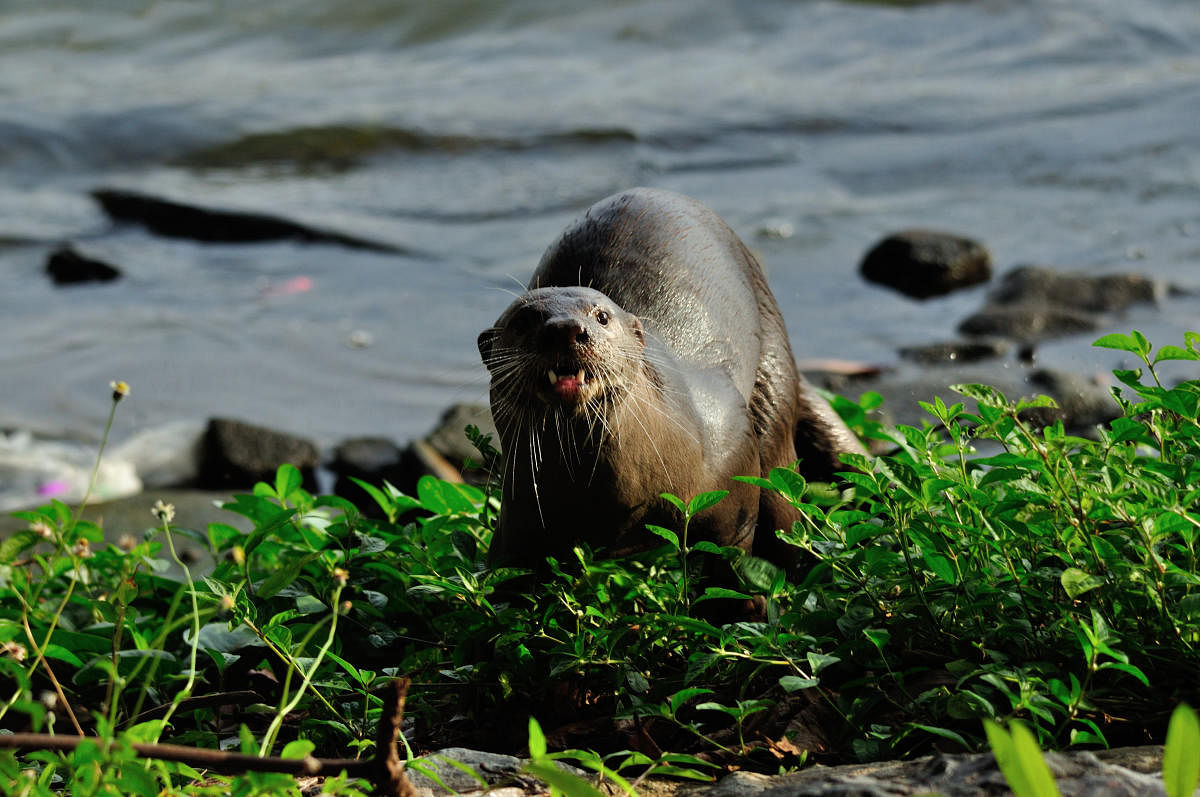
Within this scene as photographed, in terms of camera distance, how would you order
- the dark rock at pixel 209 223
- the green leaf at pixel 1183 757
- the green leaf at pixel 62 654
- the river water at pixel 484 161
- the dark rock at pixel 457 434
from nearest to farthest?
the green leaf at pixel 1183 757
the green leaf at pixel 62 654
the dark rock at pixel 457 434
the river water at pixel 484 161
the dark rock at pixel 209 223

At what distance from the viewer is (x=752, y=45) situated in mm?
14773

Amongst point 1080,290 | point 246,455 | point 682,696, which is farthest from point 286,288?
point 682,696

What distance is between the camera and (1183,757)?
5.15 feet

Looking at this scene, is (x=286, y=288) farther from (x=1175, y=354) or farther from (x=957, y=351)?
(x=1175, y=354)

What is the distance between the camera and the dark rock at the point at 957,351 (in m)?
7.05

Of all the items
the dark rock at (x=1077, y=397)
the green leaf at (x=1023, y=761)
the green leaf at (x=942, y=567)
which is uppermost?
the green leaf at (x=1023, y=761)

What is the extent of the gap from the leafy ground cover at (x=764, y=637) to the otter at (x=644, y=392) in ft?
0.35

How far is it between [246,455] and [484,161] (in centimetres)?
634

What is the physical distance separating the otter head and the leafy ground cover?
30 cm

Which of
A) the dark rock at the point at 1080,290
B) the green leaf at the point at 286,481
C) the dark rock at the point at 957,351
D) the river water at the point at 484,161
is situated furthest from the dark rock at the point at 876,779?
the dark rock at the point at 1080,290

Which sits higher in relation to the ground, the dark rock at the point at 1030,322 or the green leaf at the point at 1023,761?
the green leaf at the point at 1023,761

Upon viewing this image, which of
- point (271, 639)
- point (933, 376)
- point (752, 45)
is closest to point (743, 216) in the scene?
point (933, 376)

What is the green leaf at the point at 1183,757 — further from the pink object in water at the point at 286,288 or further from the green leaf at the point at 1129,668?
the pink object in water at the point at 286,288

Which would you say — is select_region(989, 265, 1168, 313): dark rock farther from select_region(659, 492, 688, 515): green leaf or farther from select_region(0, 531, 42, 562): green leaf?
select_region(0, 531, 42, 562): green leaf
